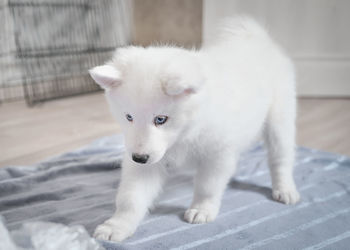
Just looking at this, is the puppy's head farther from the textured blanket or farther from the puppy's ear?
the textured blanket

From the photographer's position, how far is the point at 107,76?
3.08 ft

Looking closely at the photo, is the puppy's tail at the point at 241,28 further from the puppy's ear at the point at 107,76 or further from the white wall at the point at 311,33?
the white wall at the point at 311,33

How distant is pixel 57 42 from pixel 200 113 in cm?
279

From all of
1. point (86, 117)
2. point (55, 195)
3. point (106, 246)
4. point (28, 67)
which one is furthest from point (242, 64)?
point (28, 67)

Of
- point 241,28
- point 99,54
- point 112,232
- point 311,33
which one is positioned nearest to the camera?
point 112,232

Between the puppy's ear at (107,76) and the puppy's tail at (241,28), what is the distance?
0.77 m

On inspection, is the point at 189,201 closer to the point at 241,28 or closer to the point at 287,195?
the point at 287,195

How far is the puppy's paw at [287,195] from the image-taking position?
139 centimetres

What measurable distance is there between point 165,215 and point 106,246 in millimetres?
297

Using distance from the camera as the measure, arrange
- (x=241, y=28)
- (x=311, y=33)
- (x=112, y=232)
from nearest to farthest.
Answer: (x=112, y=232) < (x=241, y=28) < (x=311, y=33)

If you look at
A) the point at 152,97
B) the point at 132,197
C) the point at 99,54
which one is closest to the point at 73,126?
the point at 99,54

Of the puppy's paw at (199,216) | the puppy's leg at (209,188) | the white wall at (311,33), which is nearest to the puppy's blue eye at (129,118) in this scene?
the puppy's leg at (209,188)

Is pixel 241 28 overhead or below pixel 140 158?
overhead

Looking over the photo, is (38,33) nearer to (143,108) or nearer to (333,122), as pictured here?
(333,122)
